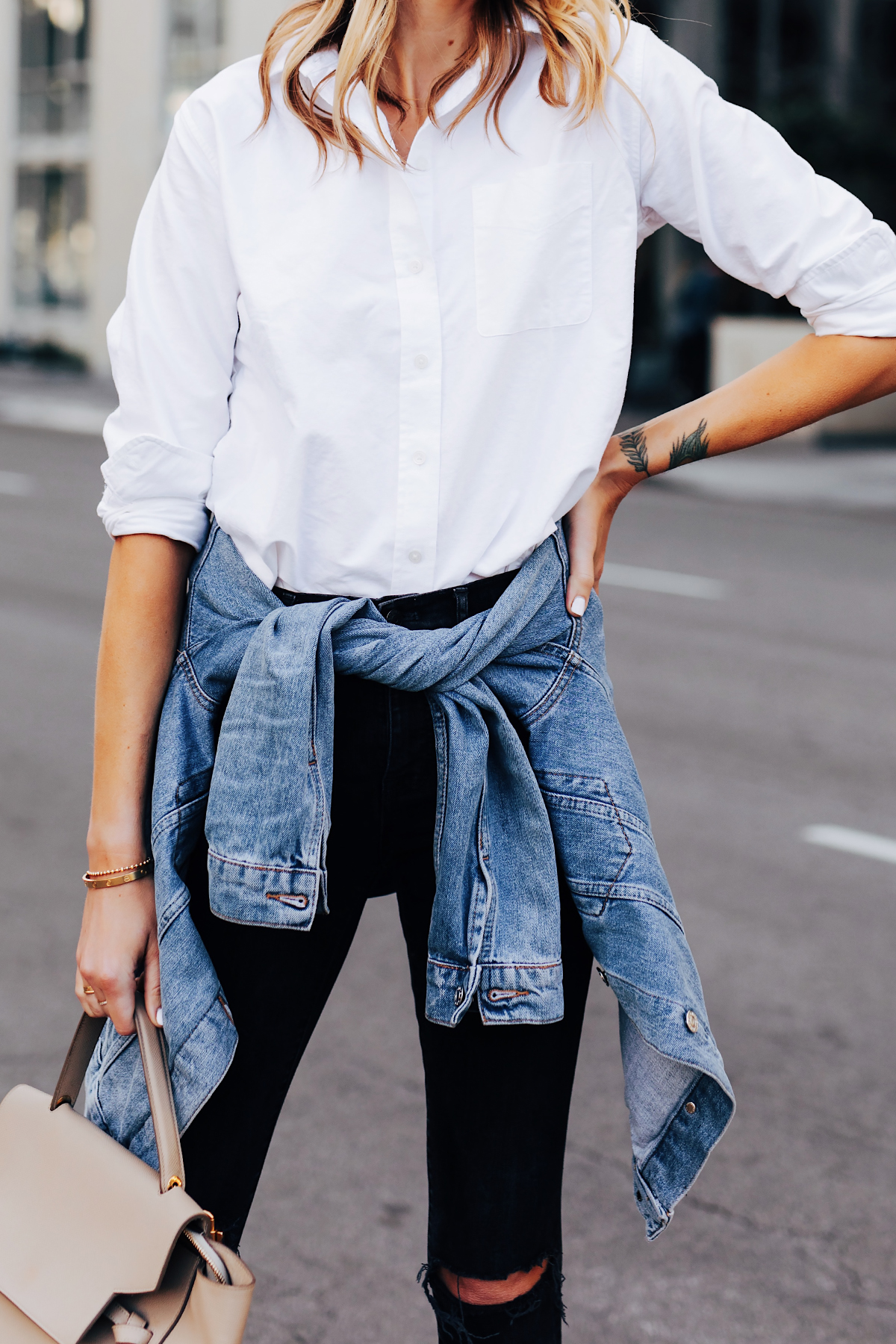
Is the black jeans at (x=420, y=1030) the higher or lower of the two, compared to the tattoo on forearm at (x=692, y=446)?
lower

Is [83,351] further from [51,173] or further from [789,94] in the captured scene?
[789,94]

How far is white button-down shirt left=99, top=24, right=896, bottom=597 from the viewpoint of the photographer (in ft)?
4.88

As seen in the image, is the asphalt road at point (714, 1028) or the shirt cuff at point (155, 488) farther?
the asphalt road at point (714, 1028)

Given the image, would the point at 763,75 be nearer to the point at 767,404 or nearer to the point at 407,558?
the point at 767,404

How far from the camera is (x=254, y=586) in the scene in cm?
153

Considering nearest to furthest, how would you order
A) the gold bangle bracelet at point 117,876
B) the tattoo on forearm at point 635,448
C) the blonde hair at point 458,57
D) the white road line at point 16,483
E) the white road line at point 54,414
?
the blonde hair at point 458,57 < the gold bangle bracelet at point 117,876 < the tattoo on forearm at point 635,448 < the white road line at point 16,483 < the white road line at point 54,414

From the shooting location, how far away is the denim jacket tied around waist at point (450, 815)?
1.49 meters

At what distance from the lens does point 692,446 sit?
1770 millimetres


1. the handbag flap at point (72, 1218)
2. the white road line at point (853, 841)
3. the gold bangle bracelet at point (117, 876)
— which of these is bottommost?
the white road line at point (853, 841)

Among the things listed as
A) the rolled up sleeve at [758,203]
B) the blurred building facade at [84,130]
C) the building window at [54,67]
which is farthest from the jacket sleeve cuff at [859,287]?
the building window at [54,67]

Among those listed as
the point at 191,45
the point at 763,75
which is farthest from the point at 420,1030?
the point at 191,45

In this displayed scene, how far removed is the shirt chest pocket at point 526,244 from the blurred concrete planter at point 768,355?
15.1 meters

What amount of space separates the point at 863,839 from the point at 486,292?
11.7 ft

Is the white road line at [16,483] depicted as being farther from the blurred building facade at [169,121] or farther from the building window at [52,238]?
the building window at [52,238]
